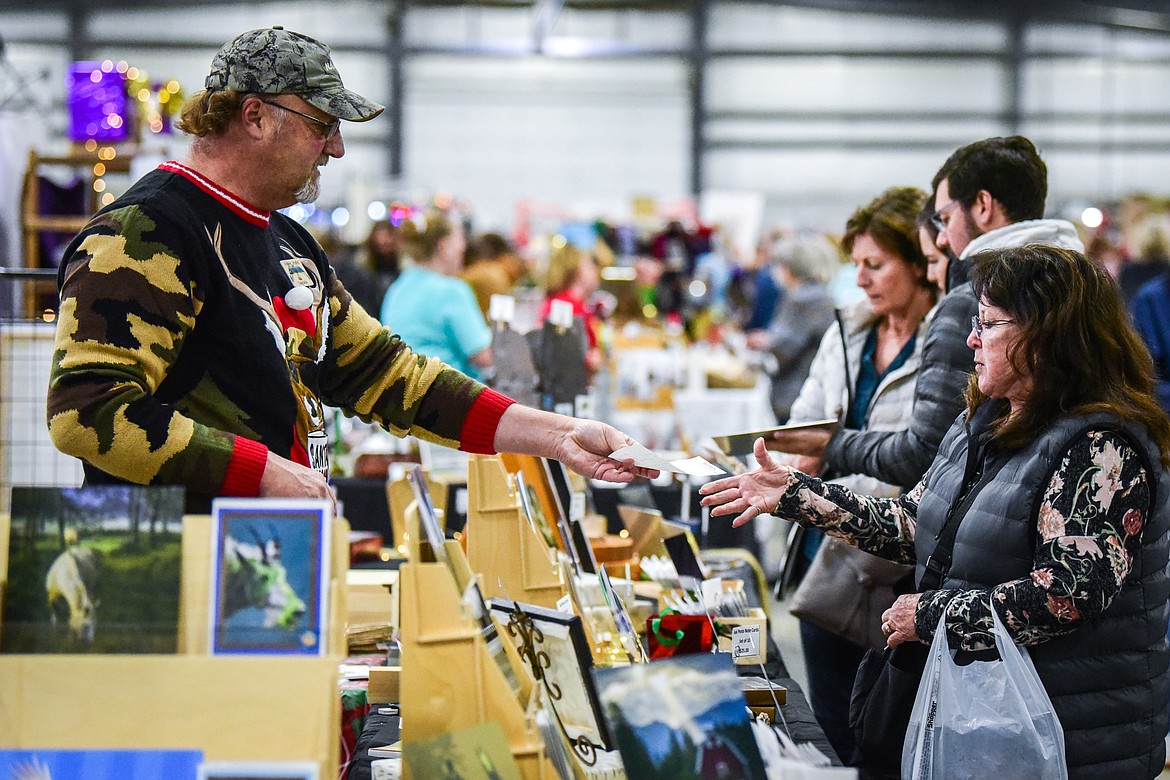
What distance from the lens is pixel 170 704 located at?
3.80 feet

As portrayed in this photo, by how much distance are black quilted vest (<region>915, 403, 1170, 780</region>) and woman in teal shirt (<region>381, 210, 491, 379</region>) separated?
2.96 metres

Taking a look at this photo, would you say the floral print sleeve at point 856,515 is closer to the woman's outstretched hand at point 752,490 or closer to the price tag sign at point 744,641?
the woman's outstretched hand at point 752,490

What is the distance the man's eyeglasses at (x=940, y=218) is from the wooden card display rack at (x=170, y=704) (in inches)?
63.7

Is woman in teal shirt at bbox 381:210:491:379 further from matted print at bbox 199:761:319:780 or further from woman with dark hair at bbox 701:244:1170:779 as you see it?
matted print at bbox 199:761:319:780

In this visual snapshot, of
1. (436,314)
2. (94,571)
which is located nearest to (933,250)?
(94,571)

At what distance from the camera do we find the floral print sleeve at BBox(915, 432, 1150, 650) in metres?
1.63

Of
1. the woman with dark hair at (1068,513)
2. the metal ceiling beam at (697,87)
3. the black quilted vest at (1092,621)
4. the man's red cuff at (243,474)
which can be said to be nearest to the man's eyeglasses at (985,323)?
the woman with dark hair at (1068,513)

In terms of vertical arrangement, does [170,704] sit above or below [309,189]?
below

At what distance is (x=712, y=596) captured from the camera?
2184 millimetres

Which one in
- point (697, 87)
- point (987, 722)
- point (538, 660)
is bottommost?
point (987, 722)

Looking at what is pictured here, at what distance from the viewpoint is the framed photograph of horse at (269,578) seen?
1.18m

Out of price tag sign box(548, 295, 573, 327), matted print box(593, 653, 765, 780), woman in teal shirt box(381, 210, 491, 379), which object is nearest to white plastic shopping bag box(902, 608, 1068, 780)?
matted print box(593, 653, 765, 780)

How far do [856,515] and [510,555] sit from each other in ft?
1.95

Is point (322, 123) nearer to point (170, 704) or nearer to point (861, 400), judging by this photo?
point (170, 704)
